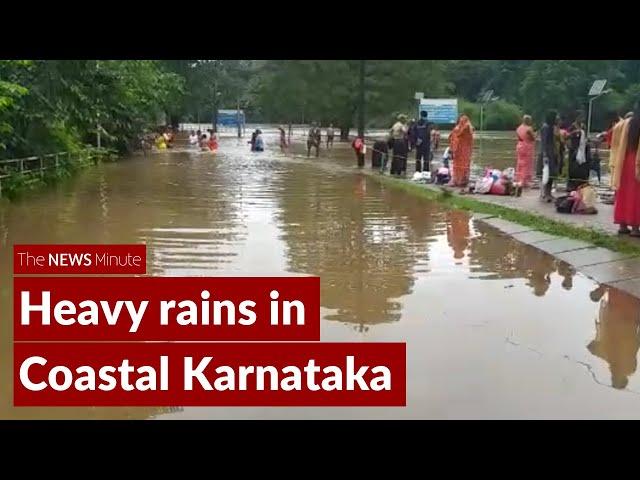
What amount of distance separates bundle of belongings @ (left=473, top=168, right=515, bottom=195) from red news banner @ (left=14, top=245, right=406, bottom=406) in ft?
27.4

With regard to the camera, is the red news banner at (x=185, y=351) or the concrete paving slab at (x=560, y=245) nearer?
the red news banner at (x=185, y=351)

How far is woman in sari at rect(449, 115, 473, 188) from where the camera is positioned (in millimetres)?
16234

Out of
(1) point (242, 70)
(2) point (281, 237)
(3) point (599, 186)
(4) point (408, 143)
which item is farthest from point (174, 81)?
(1) point (242, 70)

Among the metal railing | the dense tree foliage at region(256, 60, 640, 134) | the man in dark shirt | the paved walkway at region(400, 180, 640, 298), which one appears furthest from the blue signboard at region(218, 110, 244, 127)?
the paved walkway at region(400, 180, 640, 298)

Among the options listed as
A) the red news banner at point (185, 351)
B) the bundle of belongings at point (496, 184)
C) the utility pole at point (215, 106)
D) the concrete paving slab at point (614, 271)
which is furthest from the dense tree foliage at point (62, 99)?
the utility pole at point (215, 106)

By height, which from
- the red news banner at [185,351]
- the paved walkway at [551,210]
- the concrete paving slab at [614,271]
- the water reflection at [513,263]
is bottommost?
the red news banner at [185,351]

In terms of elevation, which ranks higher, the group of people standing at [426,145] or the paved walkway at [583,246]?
the group of people standing at [426,145]

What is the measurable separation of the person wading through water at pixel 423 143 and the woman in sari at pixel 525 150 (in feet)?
13.0

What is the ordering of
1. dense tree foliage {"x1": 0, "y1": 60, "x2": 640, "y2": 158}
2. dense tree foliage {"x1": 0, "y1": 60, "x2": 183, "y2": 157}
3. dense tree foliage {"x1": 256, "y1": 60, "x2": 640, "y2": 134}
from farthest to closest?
dense tree foliage {"x1": 256, "y1": 60, "x2": 640, "y2": 134}, dense tree foliage {"x1": 0, "y1": 60, "x2": 640, "y2": 158}, dense tree foliage {"x1": 0, "y1": 60, "x2": 183, "y2": 157}

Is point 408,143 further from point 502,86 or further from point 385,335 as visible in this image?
point 502,86

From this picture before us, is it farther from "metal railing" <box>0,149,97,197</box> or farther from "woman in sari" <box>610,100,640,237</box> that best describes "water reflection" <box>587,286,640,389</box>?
"metal railing" <box>0,149,97,197</box>

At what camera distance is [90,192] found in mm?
16594

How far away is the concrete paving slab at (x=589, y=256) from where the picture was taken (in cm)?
841

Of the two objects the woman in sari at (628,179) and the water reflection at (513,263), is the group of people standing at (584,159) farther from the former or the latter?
the water reflection at (513,263)
